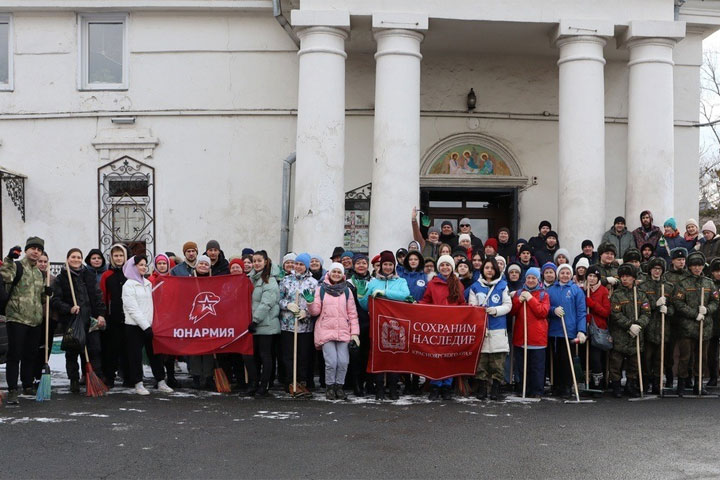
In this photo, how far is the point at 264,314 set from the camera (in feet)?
35.4

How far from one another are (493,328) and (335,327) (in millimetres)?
1876

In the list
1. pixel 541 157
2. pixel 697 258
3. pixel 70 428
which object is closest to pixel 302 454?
pixel 70 428

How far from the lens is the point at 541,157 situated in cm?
1808

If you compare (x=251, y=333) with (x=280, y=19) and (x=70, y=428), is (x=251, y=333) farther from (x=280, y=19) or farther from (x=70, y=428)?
(x=280, y=19)

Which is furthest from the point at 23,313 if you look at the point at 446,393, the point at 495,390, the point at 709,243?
the point at 709,243

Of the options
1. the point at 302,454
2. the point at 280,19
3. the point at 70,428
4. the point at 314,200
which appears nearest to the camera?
the point at 302,454

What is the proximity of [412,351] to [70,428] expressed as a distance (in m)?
4.04

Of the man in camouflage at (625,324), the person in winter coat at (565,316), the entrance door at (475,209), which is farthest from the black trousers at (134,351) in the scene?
the entrance door at (475,209)

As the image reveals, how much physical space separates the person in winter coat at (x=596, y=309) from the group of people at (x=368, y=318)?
2 centimetres

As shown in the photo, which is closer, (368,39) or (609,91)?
(368,39)

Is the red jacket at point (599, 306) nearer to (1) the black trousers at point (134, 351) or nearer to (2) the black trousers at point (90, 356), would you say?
(1) the black trousers at point (134, 351)

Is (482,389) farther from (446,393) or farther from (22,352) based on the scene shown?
(22,352)

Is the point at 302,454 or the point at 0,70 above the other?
the point at 0,70

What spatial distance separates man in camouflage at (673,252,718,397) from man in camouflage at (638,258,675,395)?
13cm
